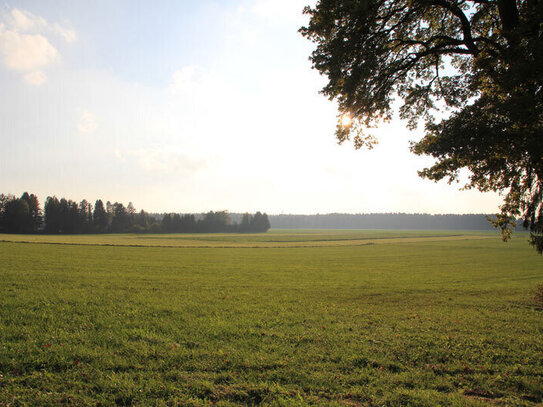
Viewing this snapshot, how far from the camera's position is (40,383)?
5426mm

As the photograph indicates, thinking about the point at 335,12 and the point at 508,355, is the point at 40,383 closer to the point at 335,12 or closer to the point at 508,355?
the point at 508,355

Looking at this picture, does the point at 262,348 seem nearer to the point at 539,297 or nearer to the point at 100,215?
the point at 539,297

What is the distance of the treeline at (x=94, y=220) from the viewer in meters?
102

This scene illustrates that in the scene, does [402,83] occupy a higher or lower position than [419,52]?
lower

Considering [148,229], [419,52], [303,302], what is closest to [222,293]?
[303,302]

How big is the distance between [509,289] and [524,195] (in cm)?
789

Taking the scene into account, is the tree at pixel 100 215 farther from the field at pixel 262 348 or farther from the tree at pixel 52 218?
the field at pixel 262 348

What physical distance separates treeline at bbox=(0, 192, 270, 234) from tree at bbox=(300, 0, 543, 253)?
409 ft

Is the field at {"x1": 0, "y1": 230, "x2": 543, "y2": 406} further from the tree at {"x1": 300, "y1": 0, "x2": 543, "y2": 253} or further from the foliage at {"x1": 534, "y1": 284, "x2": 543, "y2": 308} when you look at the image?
the tree at {"x1": 300, "y1": 0, "x2": 543, "y2": 253}

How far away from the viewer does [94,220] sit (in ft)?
399

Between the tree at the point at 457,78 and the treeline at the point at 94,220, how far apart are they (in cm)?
12479

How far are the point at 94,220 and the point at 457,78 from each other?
136 metres

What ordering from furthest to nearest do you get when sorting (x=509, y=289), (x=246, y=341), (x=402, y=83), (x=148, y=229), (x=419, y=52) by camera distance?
(x=148, y=229) < (x=509, y=289) < (x=402, y=83) < (x=419, y=52) < (x=246, y=341)

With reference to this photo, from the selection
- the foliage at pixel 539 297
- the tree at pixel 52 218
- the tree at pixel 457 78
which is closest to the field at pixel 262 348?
the foliage at pixel 539 297
